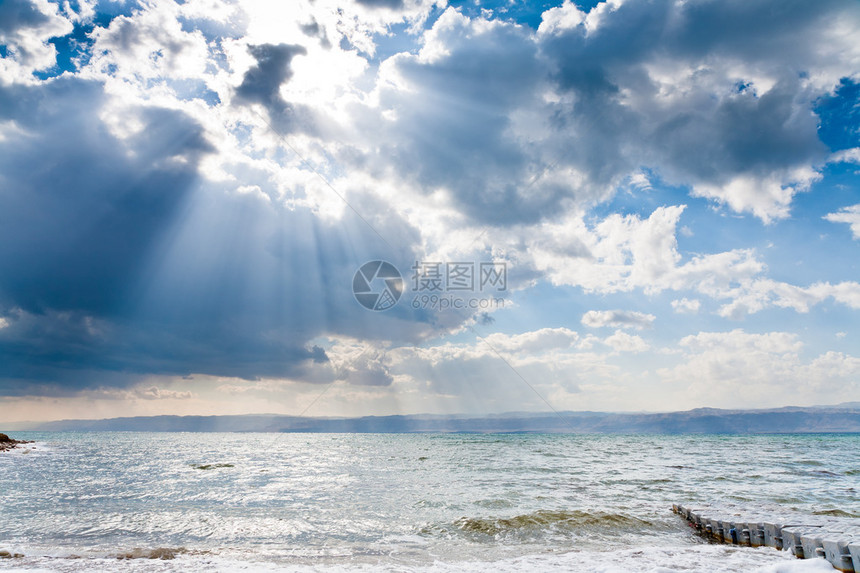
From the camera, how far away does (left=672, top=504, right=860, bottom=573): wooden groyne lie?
1011cm

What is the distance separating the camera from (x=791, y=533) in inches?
484

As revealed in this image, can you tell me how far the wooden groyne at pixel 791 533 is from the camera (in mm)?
10109

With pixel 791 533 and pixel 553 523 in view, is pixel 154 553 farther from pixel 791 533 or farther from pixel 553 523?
pixel 791 533

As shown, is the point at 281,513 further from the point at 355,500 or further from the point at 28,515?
the point at 28,515

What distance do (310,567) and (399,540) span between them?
14.0 feet

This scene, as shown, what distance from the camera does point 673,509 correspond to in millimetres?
18719

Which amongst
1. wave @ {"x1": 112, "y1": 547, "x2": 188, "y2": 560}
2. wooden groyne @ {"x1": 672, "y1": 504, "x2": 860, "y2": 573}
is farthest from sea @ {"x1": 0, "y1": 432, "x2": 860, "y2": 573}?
wooden groyne @ {"x1": 672, "y1": 504, "x2": 860, "y2": 573}

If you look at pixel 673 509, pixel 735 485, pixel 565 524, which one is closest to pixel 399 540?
pixel 565 524

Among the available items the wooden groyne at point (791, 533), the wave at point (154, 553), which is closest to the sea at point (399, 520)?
the wave at point (154, 553)

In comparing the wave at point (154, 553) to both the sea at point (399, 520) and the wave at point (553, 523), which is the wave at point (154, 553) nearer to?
the sea at point (399, 520)

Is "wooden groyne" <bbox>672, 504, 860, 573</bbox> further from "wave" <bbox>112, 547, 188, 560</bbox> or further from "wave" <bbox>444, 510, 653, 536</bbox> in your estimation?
"wave" <bbox>112, 547, 188, 560</bbox>

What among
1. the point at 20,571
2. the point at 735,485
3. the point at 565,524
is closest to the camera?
the point at 20,571

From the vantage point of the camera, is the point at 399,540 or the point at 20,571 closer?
the point at 20,571

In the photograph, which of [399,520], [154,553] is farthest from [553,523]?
[154,553]
